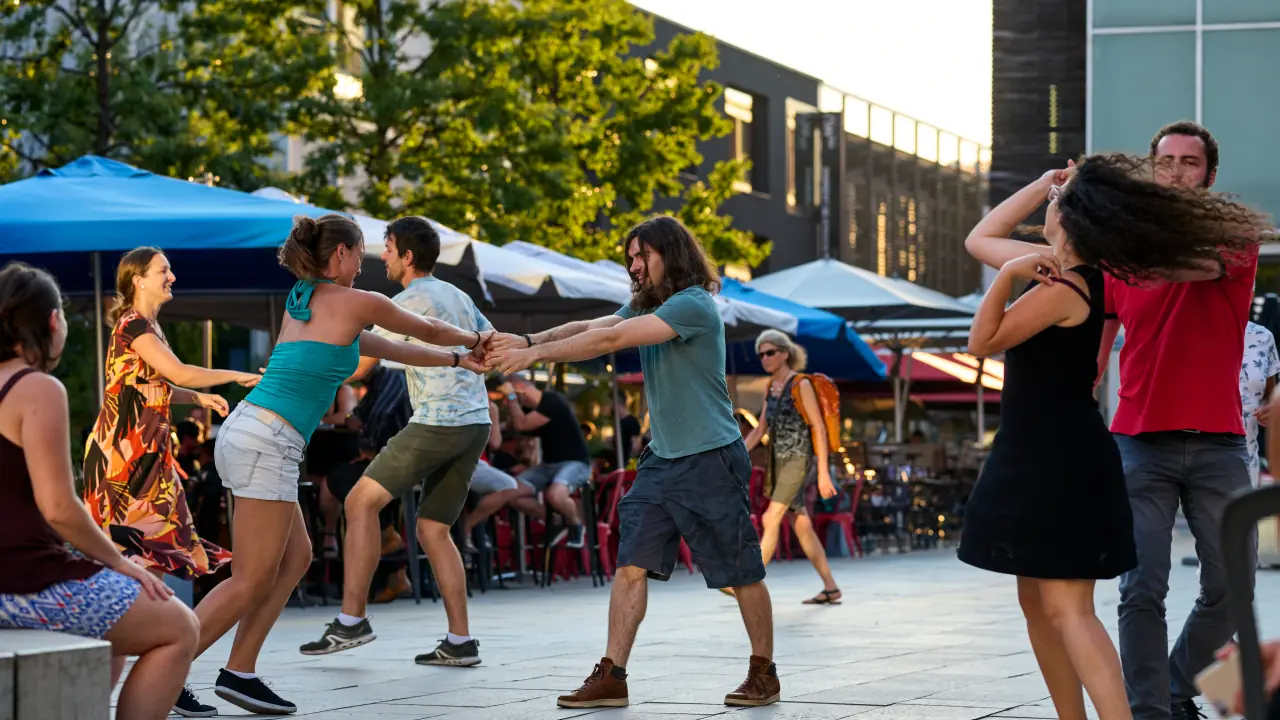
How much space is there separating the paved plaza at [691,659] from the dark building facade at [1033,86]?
1355 cm

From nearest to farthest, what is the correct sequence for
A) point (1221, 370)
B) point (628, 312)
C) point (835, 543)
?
point (1221, 370) → point (628, 312) → point (835, 543)

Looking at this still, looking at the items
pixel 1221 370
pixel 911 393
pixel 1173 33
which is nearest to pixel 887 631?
pixel 1221 370

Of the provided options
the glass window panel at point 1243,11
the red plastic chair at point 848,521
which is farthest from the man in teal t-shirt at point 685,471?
the glass window panel at point 1243,11

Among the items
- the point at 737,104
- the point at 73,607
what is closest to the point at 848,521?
the point at 73,607

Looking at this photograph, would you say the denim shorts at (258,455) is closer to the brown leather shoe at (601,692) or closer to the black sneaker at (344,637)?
the brown leather shoe at (601,692)

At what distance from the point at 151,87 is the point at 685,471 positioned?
14627 mm

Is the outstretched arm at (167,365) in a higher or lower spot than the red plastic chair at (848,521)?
higher

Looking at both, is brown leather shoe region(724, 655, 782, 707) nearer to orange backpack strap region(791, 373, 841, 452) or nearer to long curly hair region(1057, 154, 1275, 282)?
long curly hair region(1057, 154, 1275, 282)

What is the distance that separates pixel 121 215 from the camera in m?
11.1

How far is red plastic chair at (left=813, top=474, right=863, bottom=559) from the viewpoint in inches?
800

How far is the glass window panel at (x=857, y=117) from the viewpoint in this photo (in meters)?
57.1

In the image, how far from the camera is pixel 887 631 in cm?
1071

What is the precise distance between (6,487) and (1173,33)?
23419 millimetres

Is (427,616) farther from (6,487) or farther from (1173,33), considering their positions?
(1173,33)
